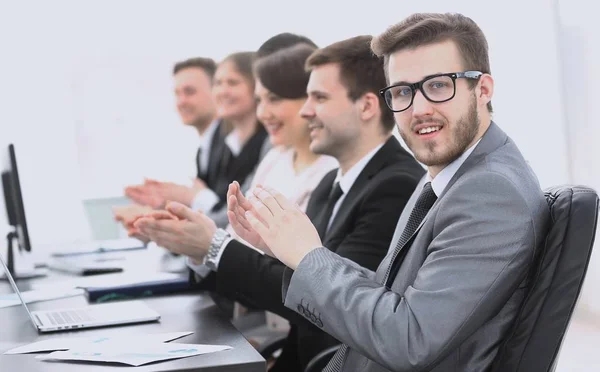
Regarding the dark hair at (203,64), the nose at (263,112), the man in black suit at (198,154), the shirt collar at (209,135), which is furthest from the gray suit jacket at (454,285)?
the dark hair at (203,64)

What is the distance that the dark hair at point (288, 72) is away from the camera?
3.62 m

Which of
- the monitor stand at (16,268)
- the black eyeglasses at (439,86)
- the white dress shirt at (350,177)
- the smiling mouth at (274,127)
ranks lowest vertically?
the monitor stand at (16,268)

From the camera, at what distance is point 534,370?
1495mm

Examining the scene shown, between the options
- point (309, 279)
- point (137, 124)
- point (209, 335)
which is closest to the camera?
point (309, 279)

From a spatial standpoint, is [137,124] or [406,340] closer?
[406,340]

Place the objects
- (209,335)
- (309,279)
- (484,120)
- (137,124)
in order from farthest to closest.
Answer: (137,124)
(209,335)
(484,120)
(309,279)

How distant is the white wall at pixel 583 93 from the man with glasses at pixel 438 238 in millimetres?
2827

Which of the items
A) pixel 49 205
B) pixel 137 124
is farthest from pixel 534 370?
pixel 137 124

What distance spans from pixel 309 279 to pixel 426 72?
462mm

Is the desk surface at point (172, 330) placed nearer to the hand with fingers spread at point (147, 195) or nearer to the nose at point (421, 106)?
the nose at point (421, 106)

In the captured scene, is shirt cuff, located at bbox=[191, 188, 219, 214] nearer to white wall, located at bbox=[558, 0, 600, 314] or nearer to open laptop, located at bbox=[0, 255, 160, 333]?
white wall, located at bbox=[558, 0, 600, 314]

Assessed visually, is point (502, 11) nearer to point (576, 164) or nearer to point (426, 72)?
point (576, 164)

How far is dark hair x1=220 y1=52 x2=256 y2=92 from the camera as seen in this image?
490 centimetres

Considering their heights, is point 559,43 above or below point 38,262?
above
